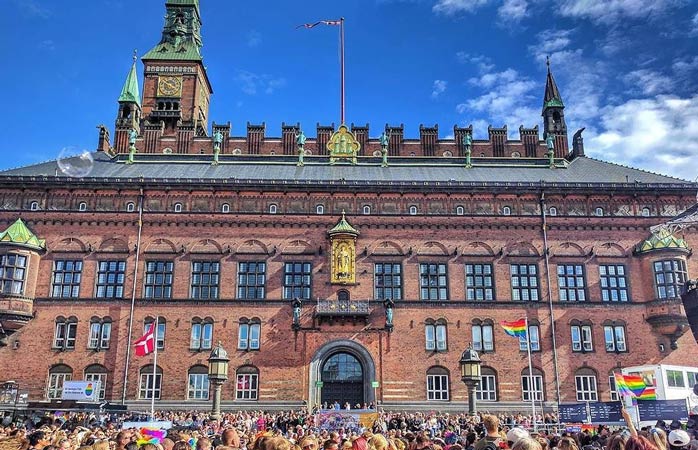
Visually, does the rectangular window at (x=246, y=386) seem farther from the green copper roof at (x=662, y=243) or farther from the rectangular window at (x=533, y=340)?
the green copper roof at (x=662, y=243)

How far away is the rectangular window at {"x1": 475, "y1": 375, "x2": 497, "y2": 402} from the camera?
44219 mm

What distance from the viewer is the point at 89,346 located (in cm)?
4438

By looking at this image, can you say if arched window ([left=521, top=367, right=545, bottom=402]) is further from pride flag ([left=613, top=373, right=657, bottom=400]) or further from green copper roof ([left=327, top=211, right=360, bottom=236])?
green copper roof ([left=327, top=211, right=360, bottom=236])

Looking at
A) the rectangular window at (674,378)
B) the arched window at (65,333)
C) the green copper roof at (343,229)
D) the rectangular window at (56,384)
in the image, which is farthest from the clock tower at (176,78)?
the rectangular window at (674,378)

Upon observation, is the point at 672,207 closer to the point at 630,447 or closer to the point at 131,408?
the point at 131,408

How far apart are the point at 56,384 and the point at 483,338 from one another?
1133 inches

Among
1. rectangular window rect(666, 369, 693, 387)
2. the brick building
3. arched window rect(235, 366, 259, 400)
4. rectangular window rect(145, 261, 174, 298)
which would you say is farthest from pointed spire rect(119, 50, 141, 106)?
rectangular window rect(666, 369, 693, 387)

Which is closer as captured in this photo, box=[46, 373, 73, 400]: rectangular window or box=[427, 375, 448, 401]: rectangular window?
box=[46, 373, 73, 400]: rectangular window

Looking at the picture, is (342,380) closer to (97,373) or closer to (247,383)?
(247,383)

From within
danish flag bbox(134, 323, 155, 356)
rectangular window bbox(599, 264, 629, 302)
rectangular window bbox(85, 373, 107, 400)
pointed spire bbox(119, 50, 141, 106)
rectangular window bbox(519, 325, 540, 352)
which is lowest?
rectangular window bbox(85, 373, 107, 400)

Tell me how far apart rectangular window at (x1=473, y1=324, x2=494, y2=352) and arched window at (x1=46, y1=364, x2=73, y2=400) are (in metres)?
27.3

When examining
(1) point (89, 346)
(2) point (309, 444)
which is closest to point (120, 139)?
(1) point (89, 346)

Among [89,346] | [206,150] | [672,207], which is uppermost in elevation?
[206,150]

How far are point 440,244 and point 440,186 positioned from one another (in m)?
4.17
